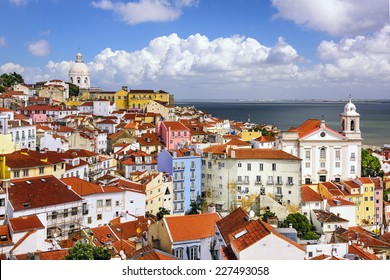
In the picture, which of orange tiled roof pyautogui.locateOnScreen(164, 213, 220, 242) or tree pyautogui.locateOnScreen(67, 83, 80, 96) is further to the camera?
tree pyautogui.locateOnScreen(67, 83, 80, 96)

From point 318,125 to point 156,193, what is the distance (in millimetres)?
5619

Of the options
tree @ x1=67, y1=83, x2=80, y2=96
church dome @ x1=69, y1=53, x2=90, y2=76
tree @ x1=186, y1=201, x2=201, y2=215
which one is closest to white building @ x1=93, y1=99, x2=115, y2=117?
tree @ x1=67, y1=83, x2=80, y2=96

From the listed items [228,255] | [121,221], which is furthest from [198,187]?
[228,255]

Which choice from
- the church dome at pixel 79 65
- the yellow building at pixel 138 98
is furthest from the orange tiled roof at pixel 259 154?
the yellow building at pixel 138 98

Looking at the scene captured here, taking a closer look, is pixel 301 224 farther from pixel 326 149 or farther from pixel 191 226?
pixel 191 226

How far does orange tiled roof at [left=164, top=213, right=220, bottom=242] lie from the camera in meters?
4.37

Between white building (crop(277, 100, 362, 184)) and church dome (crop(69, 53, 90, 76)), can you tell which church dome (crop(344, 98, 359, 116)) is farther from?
church dome (crop(69, 53, 90, 76))

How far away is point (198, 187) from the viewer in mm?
10336

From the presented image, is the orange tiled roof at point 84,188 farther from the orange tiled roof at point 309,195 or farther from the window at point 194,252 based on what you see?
the orange tiled roof at point 309,195

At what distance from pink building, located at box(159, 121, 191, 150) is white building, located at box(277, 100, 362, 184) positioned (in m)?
2.89

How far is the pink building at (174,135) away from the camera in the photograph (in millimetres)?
14039

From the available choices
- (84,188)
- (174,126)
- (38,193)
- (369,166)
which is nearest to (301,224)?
(84,188)

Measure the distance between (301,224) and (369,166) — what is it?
7.57 metres

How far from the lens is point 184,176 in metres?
10.2
